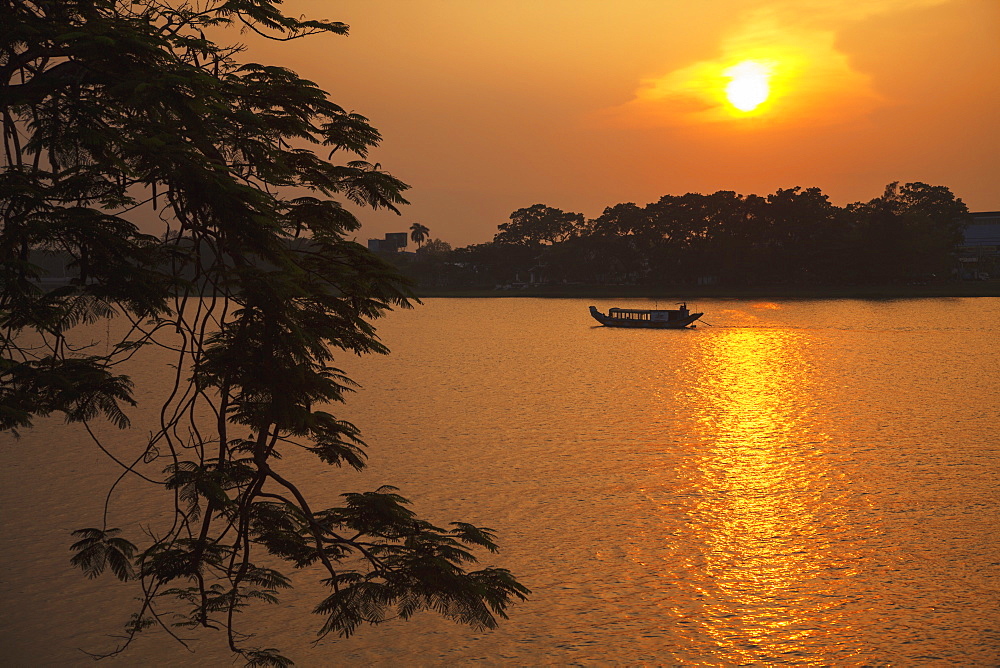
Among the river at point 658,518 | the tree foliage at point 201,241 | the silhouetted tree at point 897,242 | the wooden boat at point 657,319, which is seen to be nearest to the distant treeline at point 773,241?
the silhouetted tree at point 897,242

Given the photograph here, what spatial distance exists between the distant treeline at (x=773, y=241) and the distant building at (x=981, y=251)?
852 centimetres

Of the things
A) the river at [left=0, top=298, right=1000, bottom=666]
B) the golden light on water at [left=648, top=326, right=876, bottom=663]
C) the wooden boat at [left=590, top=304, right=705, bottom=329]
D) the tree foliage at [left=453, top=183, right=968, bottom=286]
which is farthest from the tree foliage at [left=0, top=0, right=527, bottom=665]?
the tree foliage at [left=453, top=183, right=968, bottom=286]

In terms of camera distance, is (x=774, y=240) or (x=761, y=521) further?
(x=774, y=240)

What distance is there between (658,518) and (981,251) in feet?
611

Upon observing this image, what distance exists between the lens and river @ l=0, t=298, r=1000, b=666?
12.3 m

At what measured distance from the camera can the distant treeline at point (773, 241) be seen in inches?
5241

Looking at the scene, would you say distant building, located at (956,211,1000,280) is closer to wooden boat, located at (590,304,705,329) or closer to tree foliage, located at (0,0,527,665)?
wooden boat, located at (590,304,705,329)

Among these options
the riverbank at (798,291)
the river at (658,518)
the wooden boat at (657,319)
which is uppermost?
the riverbank at (798,291)

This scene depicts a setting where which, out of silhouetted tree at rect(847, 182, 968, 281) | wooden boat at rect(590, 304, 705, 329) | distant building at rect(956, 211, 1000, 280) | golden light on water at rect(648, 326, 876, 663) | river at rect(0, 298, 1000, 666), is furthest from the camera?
distant building at rect(956, 211, 1000, 280)

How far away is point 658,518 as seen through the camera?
18641mm

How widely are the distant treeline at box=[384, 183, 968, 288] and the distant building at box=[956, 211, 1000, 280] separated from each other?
28.0 ft

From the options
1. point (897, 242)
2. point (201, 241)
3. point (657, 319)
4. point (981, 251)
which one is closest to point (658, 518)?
point (201, 241)

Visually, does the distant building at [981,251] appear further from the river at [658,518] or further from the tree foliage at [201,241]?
the tree foliage at [201,241]

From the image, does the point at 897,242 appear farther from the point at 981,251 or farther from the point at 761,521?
the point at 761,521
